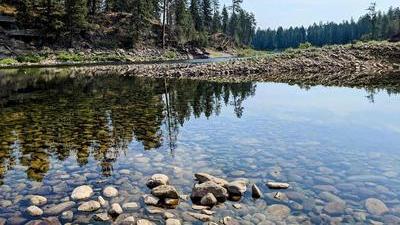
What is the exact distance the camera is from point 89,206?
25.1 feet

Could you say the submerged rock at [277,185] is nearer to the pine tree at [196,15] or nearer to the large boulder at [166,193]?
the large boulder at [166,193]

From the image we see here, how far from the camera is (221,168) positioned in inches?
400

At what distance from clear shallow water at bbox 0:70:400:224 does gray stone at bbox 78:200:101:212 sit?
247 mm

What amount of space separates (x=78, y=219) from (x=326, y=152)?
23.6ft

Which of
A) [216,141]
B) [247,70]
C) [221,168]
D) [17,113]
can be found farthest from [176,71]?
[221,168]

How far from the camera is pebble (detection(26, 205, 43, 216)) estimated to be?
7.37 meters

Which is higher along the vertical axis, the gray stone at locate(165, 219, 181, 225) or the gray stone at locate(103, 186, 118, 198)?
the gray stone at locate(103, 186, 118, 198)

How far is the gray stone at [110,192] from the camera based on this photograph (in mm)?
8294

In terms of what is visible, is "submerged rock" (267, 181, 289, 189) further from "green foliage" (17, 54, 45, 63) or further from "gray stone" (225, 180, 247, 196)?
"green foliage" (17, 54, 45, 63)

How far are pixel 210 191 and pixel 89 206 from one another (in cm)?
233

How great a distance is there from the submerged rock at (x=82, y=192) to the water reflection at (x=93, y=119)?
4.17 feet

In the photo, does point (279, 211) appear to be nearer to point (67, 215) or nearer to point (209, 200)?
point (209, 200)

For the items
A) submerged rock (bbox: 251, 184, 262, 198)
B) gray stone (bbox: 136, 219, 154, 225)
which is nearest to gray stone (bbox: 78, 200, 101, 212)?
gray stone (bbox: 136, 219, 154, 225)

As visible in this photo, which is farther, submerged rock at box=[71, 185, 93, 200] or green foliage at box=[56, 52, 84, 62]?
green foliage at box=[56, 52, 84, 62]
